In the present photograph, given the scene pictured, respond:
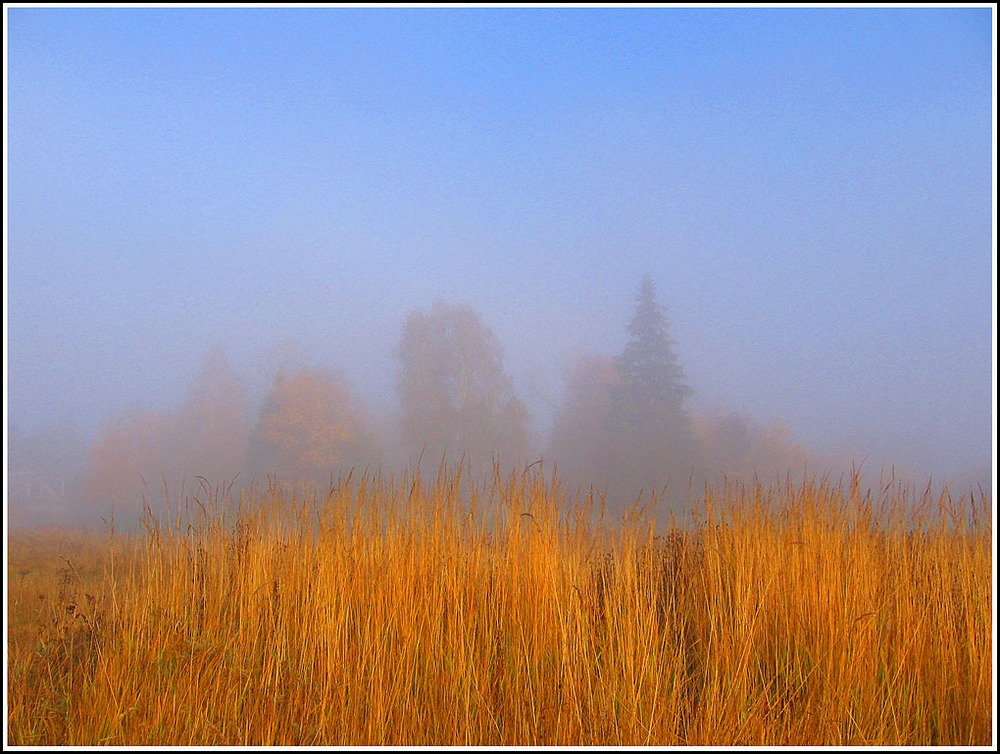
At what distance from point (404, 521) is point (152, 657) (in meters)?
1.37

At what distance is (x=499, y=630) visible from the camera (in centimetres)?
385

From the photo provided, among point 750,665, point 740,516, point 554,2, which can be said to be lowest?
point 750,665

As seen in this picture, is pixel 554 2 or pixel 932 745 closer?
pixel 932 745

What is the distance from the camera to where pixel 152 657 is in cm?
369

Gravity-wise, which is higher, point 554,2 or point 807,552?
point 554,2

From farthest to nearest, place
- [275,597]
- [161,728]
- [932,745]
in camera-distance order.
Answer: [275,597] < [932,745] < [161,728]

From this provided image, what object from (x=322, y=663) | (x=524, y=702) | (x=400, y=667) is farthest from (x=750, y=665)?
(x=322, y=663)

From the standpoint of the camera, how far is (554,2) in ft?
12.9

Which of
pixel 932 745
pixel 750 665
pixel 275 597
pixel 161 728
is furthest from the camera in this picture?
pixel 275 597

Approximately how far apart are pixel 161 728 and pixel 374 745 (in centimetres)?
90

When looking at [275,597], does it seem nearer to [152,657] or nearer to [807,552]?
[152,657]

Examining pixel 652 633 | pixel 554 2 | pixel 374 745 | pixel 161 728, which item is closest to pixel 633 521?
pixel 652 633

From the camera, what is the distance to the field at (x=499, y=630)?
11.1 feet

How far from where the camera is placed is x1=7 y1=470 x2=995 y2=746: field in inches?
133
